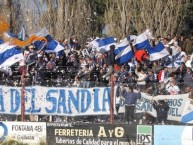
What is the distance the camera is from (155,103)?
53.7ft

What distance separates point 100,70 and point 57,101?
3.27m

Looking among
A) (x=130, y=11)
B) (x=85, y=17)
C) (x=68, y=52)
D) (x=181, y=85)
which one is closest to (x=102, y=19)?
(x=85, y=17)

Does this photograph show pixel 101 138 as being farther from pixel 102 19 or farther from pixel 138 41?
pixel 102 19

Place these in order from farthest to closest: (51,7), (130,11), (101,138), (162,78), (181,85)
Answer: (51,7)
(130,11)
(162,78)
(101,138)
(181,85)

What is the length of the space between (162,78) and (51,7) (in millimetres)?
24062

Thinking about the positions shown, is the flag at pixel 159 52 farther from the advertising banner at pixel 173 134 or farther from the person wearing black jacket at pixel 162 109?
the advertising banner at pixel 173 134

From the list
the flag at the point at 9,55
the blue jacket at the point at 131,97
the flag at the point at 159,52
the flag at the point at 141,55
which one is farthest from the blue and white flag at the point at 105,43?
the blue jacket at the point at 131,97

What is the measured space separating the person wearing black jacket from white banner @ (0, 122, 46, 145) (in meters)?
3.37

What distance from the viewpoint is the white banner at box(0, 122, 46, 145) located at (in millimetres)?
17719

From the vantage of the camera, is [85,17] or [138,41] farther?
[85,17]

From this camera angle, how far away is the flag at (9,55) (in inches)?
846

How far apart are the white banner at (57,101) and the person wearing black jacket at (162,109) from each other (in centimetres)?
138

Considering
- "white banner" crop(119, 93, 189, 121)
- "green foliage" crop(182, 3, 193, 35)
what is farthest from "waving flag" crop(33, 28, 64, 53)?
"green foliage" crop(182, 3, 193, 35)

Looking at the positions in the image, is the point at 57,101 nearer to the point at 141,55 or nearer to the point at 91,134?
the point at 91,134
